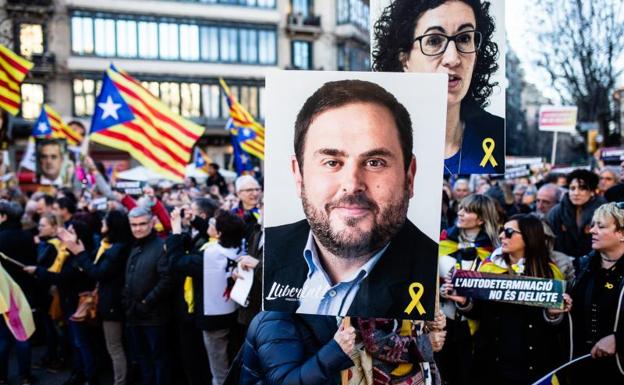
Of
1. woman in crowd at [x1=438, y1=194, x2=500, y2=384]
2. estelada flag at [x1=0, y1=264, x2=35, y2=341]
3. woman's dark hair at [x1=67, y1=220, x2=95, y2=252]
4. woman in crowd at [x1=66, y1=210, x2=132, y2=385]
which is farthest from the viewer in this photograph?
woman's dark hair at [x1=67, y1=220, x2=95, y2=252]

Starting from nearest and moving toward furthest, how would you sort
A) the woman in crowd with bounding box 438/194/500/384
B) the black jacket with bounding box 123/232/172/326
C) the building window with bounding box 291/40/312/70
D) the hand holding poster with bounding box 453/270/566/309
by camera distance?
the hand holding poster with bounding box 453/270/566/309
the woman in crowd with bounding box 438/194/500/384
the black jacket with bounding box 123/232/172/326
the building window with bounding box 291/40/312/70

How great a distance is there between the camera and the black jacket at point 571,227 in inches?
265

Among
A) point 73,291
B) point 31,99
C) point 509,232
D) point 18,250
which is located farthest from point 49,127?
point 31,99

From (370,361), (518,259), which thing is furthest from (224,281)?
(370,361)

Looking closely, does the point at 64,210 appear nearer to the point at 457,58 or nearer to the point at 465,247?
the point at 465,247

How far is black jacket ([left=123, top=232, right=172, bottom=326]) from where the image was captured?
20.6 ft

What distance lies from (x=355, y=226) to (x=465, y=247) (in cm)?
315

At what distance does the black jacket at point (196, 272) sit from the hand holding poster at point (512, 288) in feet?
9.32

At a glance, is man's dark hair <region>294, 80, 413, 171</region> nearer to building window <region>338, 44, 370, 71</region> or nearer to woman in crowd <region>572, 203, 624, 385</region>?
woman in crowd <region>572, 203, 624, 385</region>

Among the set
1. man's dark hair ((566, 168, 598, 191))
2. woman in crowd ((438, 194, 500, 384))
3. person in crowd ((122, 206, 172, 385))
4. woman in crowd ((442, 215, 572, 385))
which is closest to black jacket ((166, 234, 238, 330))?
person in crowd ((122, 206, 172, 385))

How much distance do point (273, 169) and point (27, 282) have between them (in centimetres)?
612

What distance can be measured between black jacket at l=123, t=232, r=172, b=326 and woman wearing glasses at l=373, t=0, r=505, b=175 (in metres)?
3.72

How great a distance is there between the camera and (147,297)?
623cm

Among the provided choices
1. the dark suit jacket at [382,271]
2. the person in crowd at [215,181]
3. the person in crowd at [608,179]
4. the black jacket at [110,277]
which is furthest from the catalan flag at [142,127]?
the person in crowd at [215,181]
